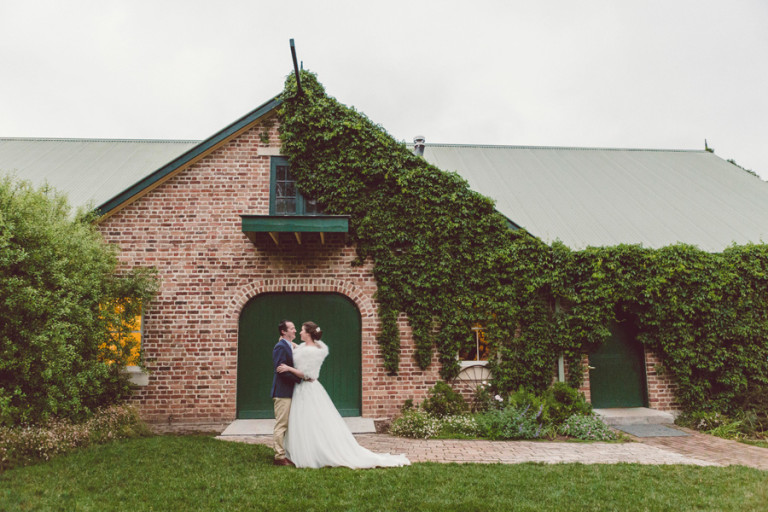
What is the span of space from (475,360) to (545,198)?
5436 mm

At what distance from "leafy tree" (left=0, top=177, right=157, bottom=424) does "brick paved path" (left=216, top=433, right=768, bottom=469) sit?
2.76 meters

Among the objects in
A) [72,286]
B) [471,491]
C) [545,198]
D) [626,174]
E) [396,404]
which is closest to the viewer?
[471,491]

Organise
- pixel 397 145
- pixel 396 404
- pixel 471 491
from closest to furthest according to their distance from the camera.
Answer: pixel 471 491, pixel 396 404, pixel 397 145

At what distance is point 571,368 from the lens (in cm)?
980

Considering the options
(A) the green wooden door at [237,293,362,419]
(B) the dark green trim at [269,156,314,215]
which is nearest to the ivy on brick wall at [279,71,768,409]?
(B) the dark green trim at [269,156,314,215]

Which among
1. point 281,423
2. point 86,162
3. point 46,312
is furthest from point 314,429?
point 86,162

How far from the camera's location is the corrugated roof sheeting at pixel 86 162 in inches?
477

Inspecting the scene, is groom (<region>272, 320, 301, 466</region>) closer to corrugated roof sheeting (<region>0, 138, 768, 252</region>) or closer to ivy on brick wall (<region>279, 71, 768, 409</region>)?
ivy on brick wall (<region>279, 71, 768, 409</region>)

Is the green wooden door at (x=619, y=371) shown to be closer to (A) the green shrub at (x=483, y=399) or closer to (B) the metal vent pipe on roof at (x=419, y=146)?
(A) the green shrub at (x=483, y=399)

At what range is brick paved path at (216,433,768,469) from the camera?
680 cm

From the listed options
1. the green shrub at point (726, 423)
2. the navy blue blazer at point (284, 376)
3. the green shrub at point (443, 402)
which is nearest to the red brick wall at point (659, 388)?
the green shrub at point (726, 423)

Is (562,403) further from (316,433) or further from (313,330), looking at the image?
(313,330)

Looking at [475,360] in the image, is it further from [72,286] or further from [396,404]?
[72,286]

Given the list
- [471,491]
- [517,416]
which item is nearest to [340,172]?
[517,416]
